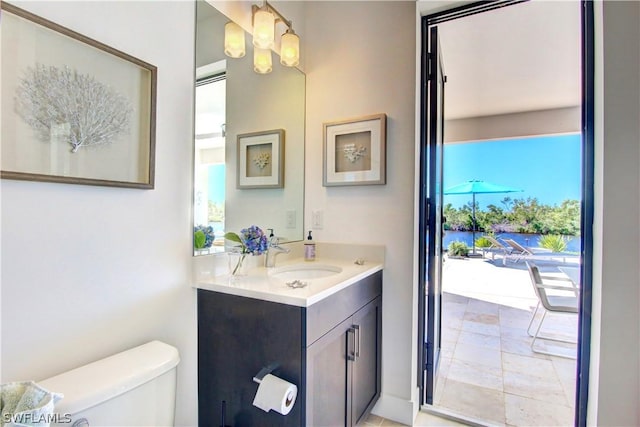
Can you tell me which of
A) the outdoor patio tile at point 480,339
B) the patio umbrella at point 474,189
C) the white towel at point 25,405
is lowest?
the outdoor patio tile at point 480,339

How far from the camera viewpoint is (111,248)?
0.96m

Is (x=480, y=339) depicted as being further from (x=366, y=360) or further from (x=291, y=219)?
(x=291, y=219)

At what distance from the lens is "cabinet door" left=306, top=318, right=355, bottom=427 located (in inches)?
42.9

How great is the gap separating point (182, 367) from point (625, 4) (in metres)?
2.24

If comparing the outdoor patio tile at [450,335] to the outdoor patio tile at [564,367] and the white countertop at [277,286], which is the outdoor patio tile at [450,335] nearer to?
the outdoor patio tile at [564,367]

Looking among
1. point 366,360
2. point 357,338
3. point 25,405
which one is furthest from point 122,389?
point 366,360

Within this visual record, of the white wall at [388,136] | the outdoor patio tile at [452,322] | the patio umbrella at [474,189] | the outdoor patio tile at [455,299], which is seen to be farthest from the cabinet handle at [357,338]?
the outdoor patio tile at [452,322]

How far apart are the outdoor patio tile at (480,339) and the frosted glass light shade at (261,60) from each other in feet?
8.39

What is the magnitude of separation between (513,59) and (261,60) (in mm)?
1799

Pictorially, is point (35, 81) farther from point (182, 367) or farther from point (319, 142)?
point (319, 142)

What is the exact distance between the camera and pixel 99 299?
929 millimetres

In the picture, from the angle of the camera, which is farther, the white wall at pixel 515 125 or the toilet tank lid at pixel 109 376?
the white wall at pixel 515 125

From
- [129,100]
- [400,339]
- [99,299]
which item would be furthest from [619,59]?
[99,299]

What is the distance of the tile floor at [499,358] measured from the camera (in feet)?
5.74
